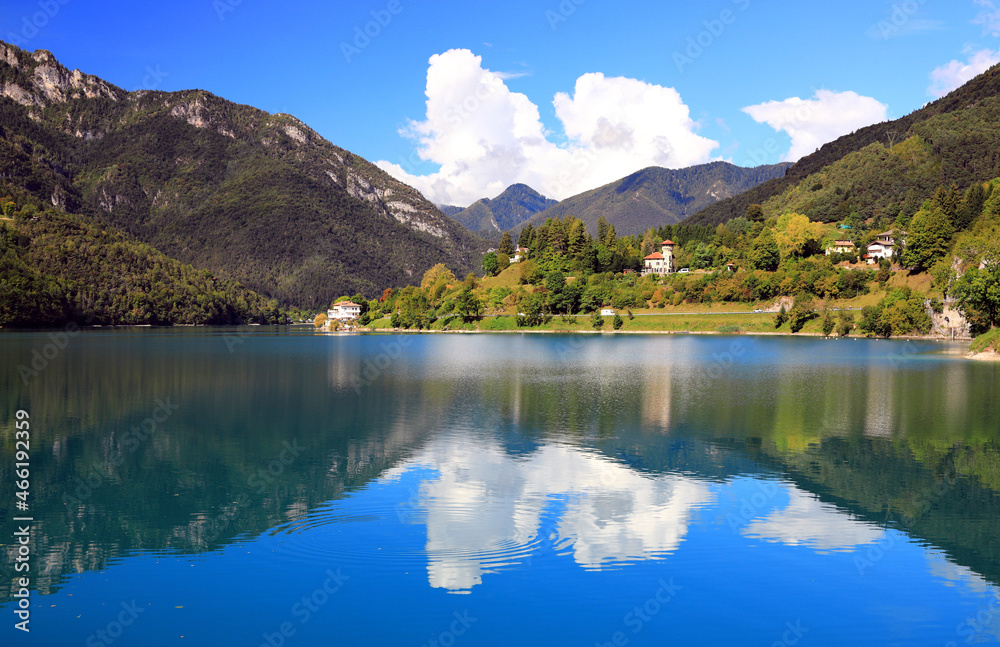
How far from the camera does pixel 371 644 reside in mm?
9844

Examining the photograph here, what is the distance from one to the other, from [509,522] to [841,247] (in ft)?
495

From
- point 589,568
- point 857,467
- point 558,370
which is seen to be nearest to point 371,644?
point 589,568

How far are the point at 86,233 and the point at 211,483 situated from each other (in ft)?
694

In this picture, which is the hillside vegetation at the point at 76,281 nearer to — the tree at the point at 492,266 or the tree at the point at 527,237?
the tree at the point at 492,266

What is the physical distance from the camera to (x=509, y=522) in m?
15.2

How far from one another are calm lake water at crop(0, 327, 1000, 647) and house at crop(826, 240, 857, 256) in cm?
11860

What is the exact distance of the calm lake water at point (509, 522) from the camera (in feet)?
34.7

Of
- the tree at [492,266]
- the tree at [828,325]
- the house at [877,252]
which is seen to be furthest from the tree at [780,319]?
the tree at [492,266]

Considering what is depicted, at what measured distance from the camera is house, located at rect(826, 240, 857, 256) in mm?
139000

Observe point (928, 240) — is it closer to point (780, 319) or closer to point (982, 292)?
point (780, 319)

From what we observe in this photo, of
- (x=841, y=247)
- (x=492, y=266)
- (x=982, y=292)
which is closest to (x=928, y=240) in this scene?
(x=841, y=247)

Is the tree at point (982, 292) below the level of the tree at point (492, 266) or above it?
below

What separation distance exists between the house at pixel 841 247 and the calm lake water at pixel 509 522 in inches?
4669

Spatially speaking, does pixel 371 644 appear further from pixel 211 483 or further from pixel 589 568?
pixel 211 483
